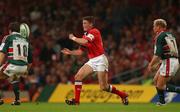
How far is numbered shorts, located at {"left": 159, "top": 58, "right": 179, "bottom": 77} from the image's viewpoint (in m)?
15.8

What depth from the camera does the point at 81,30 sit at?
1114 inches

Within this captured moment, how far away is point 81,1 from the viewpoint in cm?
3012

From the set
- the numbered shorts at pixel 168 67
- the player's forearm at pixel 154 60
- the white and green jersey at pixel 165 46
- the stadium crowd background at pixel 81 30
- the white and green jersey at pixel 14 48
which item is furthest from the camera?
the stadium crowd background at pixel 81 30

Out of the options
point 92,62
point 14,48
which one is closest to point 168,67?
point 92,62

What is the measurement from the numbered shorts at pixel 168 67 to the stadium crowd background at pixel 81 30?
6.69m

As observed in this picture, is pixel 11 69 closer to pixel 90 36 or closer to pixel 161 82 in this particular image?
pixel 90 36

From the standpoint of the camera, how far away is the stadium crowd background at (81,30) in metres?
25.0

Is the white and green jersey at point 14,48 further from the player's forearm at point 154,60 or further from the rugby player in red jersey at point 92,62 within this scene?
the player's forearm at point 154,60

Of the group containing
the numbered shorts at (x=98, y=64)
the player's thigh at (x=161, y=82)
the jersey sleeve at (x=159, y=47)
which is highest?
the jersey sleeve at (x=159, y=47)

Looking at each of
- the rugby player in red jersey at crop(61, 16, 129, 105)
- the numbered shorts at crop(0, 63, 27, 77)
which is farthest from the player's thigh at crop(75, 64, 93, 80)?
the numbered shorts at crop(0, 63, 27, 77)

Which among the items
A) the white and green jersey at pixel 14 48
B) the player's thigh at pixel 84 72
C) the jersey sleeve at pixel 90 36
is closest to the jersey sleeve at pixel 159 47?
the jersey sleeve at pixel 90 36

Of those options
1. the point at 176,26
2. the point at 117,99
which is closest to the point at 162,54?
the point at 117,99

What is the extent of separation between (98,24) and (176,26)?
3821mm

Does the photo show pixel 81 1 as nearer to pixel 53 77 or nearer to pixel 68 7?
pixel 68 7
